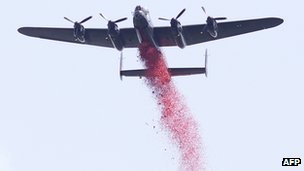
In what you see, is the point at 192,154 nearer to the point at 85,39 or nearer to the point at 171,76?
the point at 171,76

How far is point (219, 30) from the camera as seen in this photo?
4759 centimetres

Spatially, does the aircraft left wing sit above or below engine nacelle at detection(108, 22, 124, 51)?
above

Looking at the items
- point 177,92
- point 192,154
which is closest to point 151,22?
point 177,92

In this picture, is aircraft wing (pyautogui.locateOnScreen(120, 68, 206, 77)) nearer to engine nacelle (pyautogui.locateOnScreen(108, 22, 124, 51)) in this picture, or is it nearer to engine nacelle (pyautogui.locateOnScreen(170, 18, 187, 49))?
engine nacelle (pyautogui.locateOnScreen(170, 18, 187, 49))

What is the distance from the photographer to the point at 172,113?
152ft

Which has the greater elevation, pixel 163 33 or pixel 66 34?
pixel 66 34

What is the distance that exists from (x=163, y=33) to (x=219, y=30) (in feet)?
11.7

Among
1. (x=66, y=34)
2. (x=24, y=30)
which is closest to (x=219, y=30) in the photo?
(x=66, y=34)

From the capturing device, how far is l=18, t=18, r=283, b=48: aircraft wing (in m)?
A: 46.7

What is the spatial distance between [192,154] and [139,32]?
7.83m

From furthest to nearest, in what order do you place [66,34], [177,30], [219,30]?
1. [66,34]
2. [219,30]
3. [177,30]

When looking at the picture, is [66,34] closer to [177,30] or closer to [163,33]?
[163,33]

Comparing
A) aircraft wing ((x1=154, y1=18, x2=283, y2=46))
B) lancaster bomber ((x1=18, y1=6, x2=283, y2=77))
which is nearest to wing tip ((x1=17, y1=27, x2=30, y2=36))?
lancaster bomber ((x1=18, y1=6, x2=283, y2=77))

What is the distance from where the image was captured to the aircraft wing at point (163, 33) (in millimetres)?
46688
